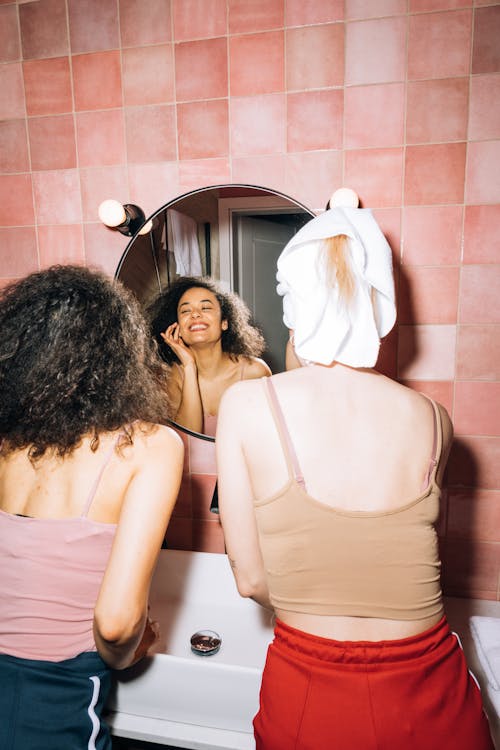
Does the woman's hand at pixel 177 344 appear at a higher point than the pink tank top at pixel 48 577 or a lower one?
higher

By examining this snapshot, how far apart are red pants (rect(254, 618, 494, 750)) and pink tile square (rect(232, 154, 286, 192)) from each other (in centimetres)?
104

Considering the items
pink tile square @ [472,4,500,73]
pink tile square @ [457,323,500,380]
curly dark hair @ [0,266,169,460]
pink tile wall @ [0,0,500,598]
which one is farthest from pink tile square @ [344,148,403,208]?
curly dark hair @ [0,266,169,460]

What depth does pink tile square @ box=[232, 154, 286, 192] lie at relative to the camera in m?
1.24

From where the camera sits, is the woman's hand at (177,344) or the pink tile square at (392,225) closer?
the pink tile square at (392,225)

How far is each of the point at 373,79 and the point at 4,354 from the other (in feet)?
3.48

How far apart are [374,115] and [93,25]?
80 cm

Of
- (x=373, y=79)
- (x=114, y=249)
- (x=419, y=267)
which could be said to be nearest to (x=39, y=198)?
(x=114, y=249)

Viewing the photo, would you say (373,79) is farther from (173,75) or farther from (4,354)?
(4,354)

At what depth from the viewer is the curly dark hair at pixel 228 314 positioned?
4.22 ft

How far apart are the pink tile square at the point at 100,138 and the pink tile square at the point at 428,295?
2.80 ft

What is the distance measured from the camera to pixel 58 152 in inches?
53.7

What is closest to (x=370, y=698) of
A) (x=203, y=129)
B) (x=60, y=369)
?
(x=60, y=369)

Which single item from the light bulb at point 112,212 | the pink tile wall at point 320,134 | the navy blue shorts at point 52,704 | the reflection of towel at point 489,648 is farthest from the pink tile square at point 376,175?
the navy blue shorts at point 52,704

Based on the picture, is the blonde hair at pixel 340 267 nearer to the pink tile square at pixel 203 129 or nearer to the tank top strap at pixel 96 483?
the tank top strap at pixel 96 483
